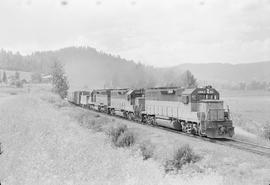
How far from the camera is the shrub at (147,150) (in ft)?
61.3

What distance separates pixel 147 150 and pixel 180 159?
10.7 feet

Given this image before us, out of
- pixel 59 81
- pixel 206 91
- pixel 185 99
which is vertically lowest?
pixel 185 99

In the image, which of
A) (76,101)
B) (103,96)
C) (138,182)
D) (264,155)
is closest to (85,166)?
(138,182)

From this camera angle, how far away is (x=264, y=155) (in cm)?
1680

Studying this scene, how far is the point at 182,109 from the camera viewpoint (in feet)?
81.5

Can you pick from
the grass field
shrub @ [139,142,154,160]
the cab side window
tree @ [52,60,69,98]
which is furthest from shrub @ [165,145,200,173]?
tree @ [52,60,69,98]

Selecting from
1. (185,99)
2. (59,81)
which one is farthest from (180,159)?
(59,81)

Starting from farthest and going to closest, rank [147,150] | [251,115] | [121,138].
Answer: [251,115]
[121,138]
[147,150]

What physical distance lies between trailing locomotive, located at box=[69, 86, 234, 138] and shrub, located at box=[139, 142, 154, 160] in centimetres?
415

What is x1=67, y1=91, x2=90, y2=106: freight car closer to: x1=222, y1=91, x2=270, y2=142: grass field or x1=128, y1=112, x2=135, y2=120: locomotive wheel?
x1=128, y1=112, x2=135, y2=120: locomotive wheel

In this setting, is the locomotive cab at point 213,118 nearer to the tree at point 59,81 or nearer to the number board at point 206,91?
the number board at point 206,91

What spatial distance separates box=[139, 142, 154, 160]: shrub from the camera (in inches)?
735

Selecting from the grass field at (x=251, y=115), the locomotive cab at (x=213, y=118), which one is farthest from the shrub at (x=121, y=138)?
the grass field at (x=251, y=115)

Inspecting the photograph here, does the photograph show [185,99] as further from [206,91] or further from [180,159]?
[180,159]
